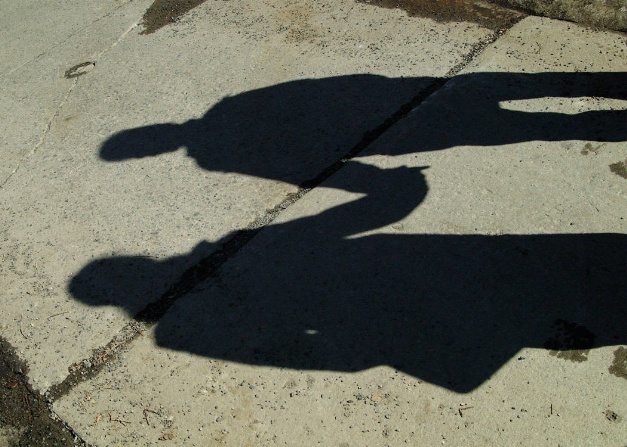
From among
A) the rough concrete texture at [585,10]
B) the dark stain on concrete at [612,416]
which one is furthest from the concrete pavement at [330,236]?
the rough concrete texture at [585,10]

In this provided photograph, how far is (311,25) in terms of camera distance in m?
6.07

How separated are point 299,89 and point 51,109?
7.21ft

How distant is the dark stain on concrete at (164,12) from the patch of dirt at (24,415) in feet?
13.0

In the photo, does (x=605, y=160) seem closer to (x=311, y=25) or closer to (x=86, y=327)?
(x=311, y=25)

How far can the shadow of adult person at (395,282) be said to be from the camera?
11.0ft

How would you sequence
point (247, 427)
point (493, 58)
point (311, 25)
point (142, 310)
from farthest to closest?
point (311, 25) < point (493, 58) < point (142, 310) < point (247, 427)

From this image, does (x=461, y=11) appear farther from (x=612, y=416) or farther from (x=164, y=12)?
(x=612, y=416)

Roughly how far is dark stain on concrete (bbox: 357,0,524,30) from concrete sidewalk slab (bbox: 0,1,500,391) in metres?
0.14

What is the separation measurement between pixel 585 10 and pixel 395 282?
352cm

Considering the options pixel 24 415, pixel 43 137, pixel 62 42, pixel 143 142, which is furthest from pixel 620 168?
pixel 62 42

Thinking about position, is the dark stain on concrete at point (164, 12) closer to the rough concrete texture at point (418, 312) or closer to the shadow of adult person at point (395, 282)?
the shadow of adult person at point (395, 282)

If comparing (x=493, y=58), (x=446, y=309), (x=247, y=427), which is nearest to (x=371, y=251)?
(x=446, y=309)

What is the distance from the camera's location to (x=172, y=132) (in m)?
5.02

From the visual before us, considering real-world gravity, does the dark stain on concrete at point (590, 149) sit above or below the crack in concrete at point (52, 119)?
below
